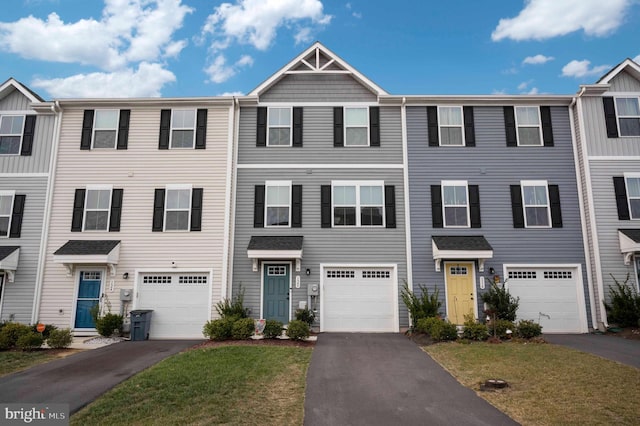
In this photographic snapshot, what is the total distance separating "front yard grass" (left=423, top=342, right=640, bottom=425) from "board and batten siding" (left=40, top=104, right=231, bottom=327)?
841 centimetres

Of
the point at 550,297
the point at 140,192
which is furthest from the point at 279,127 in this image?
the point at 550,297

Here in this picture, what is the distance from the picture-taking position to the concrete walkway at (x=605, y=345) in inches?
364

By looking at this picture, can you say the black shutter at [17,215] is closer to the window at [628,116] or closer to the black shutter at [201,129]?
the black shutter at [201,129]

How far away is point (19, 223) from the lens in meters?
14.1

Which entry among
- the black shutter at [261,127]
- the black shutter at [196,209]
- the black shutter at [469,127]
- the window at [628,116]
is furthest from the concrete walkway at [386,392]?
the window at [628,116]

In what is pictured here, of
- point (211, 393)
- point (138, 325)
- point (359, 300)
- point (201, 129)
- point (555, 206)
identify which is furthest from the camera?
point (201, 129)

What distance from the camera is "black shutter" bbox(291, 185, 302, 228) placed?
1431 centimetres

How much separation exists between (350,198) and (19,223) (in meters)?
11.8

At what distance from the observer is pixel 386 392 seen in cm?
722

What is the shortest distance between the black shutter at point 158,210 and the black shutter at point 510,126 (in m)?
12.8

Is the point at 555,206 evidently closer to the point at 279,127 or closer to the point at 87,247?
the point at 279,127

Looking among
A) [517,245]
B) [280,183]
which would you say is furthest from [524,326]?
[280,183]

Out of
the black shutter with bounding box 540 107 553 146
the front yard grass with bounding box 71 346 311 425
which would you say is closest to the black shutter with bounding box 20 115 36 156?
the front yard grass with bounding box 71 346 311 425

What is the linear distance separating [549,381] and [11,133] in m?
18.5
